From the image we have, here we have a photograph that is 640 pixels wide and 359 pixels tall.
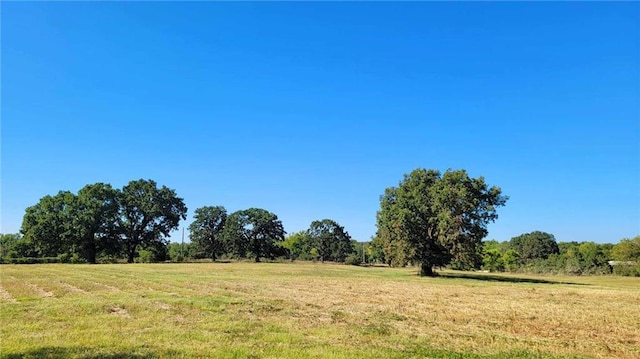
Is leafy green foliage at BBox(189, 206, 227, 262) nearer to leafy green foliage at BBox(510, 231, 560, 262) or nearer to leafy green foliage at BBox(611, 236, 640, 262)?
leafy green foliage at BBox(611, 236, 640, 262)

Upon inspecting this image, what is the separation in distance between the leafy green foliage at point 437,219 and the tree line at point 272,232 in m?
0.11

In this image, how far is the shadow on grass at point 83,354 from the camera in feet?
31.5

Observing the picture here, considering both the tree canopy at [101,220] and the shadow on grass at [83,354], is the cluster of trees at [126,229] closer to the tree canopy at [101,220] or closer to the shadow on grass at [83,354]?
the tree canopy at [101,220]

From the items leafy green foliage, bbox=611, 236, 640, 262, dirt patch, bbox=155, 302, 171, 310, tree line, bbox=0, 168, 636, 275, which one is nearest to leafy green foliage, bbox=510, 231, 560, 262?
tree line, bbox=0, 168, 636, 275

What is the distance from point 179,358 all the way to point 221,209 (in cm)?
11812

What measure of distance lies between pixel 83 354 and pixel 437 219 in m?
42.5

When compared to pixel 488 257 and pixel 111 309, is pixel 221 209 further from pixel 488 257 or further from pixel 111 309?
pixel 111 309

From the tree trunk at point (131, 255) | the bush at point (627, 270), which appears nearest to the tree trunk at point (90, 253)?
the tree trunk at point (131, 255)

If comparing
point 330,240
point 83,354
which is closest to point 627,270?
point 330,240

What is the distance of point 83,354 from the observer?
984 cm

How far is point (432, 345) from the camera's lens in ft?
37.5

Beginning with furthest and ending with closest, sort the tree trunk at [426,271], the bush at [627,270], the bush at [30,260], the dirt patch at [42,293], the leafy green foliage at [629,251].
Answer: the leafy green foliage at [629,251] < the bush at [627,270] < the bush at [30,260] < the tree trunk at [426,271] < the dirt patch at [42,293]

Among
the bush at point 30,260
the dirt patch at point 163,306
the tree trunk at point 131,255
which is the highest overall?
the dirt patch at point 163,306

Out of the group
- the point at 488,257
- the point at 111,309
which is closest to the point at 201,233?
the point at 488,257
